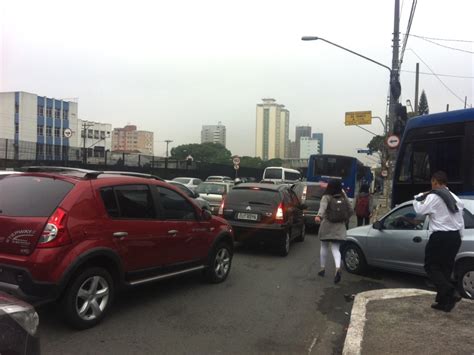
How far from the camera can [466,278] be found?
6.57m

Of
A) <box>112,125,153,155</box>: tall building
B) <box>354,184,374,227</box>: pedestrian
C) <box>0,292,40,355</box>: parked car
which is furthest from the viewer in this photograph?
<box>112,125,153,155</box>: tall building

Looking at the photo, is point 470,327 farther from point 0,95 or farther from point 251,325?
point 0,95

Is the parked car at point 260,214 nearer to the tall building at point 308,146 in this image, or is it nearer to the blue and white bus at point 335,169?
the blue and white bus at point 335,169

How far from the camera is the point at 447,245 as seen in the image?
18.2ft

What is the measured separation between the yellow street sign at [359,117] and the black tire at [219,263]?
82.5 ft

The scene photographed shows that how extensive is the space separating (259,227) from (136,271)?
4.59m

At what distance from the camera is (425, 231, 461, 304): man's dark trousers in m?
5.50

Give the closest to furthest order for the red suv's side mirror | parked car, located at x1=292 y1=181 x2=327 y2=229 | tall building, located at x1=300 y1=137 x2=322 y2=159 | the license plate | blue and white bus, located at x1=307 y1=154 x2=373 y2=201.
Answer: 1. the red suv's side mirror
2. the license plate
3. parked car, located at x1=292 y1=181 x2=327 y2=229
4. blue and white bus, located at x1=307 y1=154 x2=373 y2=201
5. tall building, located at x1=300 y1=137 x2=322 y2=159

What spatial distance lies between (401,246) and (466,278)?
1.23 meters

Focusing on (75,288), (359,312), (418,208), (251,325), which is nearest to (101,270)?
(75,288)

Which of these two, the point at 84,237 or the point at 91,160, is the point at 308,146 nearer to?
the point at 91,160

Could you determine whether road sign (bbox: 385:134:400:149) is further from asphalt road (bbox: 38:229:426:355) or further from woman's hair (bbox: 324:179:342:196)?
woman's hair (bbox: 324:179:342:196)

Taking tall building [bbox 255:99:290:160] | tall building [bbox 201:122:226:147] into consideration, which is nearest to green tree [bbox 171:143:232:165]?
tall building [bbox 255:99:290:160]

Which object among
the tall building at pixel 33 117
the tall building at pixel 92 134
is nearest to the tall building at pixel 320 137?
the tall building at pixel 92 134
